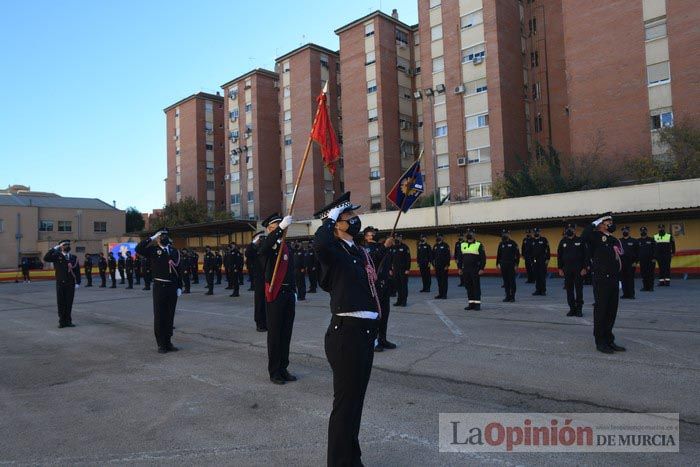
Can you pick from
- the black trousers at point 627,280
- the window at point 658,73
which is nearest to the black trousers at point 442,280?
the black trousers at point 627,280

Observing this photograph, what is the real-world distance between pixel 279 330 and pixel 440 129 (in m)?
35.4

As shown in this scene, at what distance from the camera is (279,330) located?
6.45 metres

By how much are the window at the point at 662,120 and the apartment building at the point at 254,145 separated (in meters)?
36.9

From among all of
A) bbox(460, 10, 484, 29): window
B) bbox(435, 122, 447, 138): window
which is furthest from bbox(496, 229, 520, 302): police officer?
bbox(460, 10, 484, 29): window

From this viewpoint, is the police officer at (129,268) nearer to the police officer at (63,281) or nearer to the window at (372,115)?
the police officer at (63,281)

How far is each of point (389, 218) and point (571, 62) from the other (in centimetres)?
1544

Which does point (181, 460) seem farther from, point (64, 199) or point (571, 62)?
point (64, 199)

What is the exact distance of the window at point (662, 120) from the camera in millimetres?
28495

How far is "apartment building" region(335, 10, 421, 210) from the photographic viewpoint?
4369cm

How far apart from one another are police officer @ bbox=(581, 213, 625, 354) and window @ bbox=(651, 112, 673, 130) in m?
25.0

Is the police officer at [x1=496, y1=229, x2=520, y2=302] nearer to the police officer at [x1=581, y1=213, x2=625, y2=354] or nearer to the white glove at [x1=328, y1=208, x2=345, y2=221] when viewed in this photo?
the police officer at [x1=581, y1=213, x2=625, y2=354]

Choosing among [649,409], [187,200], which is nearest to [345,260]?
[649,409]

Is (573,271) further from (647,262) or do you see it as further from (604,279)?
(647,262)

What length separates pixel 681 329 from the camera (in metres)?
8.75
